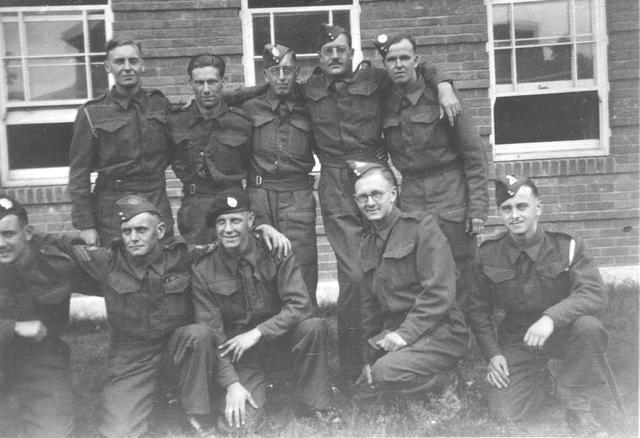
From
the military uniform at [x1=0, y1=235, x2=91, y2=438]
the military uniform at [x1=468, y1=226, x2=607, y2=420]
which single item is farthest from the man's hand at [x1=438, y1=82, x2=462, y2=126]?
the military uniform at [x1=0, y1=235, x2=91, y2=438]

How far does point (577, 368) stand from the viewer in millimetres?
3447

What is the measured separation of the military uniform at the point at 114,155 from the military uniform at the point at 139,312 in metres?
0.39

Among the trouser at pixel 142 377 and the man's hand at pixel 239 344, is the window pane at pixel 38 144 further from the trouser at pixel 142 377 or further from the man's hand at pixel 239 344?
the man's hand at pixel 239 344

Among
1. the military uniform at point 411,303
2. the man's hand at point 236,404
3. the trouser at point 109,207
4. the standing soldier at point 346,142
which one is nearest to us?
the man's hand at point 236,404

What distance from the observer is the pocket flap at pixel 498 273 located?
3711mm

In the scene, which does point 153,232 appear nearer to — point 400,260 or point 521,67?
point 400,260

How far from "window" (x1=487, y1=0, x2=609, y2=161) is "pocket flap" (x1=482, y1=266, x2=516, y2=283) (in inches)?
103

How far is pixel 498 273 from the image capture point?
3736mm

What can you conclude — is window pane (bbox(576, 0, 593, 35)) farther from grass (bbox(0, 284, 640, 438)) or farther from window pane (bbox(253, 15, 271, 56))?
grass (bbox(0, 284, 640, 438))

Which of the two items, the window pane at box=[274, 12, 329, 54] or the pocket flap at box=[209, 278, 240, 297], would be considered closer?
the pocket flap at box=[209, 278, 240, 297]

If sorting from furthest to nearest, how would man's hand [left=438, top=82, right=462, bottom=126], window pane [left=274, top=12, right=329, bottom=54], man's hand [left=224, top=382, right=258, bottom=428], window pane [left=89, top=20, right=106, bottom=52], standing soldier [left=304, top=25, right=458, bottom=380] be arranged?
window pane [left=274, top=12, right=329, bottom=54], window pane [left=89, top=20, right=106, bottom=52], standing soldier [left=304, top=25, right=458, bottom=380], man's hand [left=438, top=82, right=462, bottom=126], man's hand [left=224, top=382, right=258, bottom=428]

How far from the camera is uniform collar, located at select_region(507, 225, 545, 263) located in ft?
12.1

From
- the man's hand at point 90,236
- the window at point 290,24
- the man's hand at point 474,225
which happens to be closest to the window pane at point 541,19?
the window at point 290,24

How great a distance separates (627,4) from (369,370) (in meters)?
4.26
